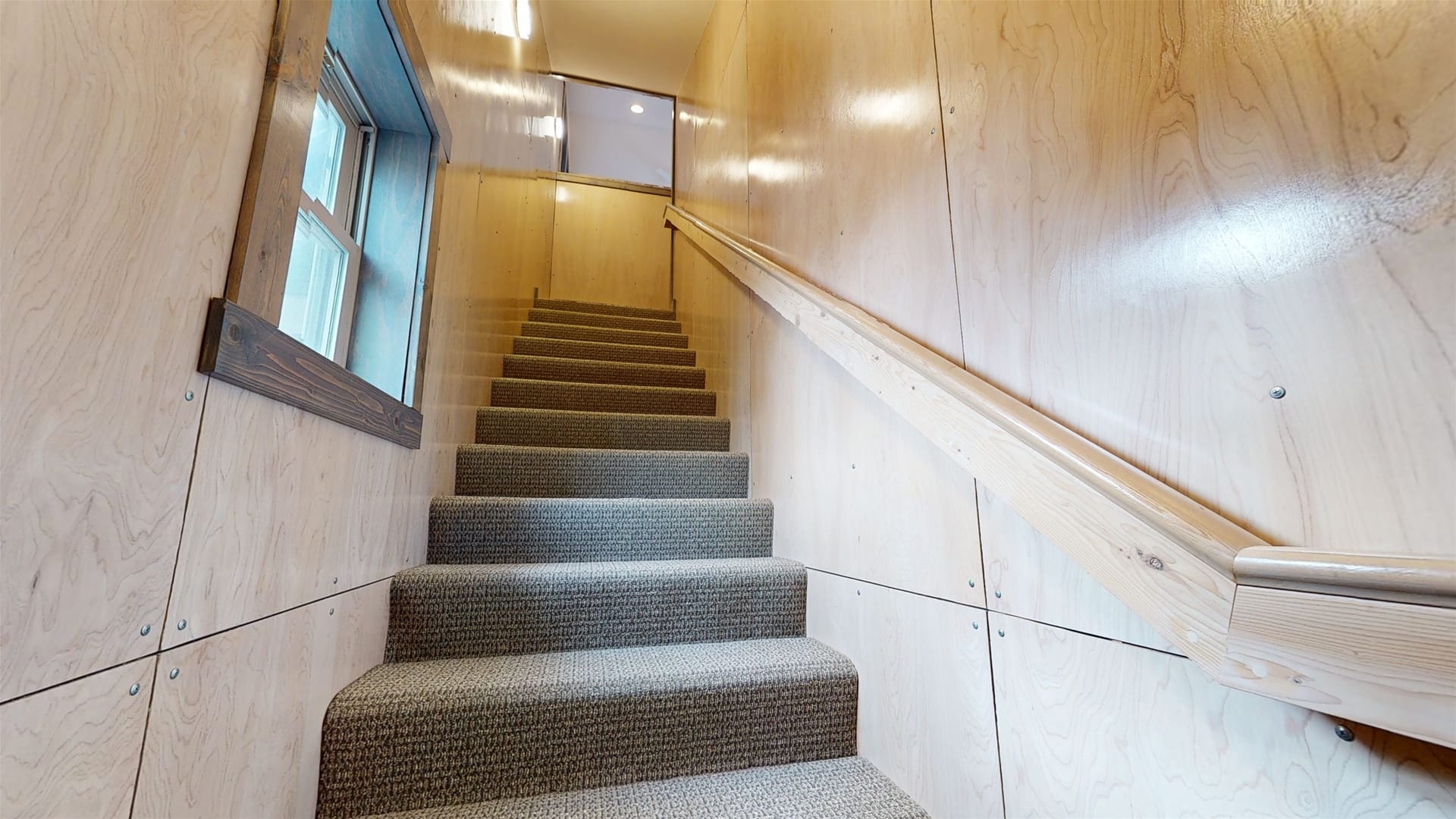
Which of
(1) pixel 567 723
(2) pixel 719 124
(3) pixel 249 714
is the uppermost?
(2) pixel 719 124

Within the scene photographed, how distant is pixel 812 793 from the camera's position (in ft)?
3.38

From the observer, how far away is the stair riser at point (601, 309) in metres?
3.46

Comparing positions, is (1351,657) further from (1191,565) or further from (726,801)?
(726,801)

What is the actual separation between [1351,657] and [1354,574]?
0.06m

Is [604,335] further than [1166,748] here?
Yes

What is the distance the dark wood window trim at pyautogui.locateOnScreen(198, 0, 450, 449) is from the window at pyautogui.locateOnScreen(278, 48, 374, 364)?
Answer: 0.35 metres

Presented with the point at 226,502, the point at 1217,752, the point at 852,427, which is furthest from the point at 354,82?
the point at 1217,752

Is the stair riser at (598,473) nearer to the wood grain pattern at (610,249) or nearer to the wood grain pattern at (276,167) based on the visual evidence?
the wood grain pattern at (276,167)

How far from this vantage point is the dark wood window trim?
0.66m

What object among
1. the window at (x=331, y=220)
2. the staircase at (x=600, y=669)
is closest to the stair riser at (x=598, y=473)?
the staircase at (x=600, y=669)

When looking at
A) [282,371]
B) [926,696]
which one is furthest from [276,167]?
[926,696]

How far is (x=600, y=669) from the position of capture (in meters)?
1.17

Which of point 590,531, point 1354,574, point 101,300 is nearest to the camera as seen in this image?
point 1354,574

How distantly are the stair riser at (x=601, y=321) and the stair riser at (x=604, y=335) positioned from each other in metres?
0.11
